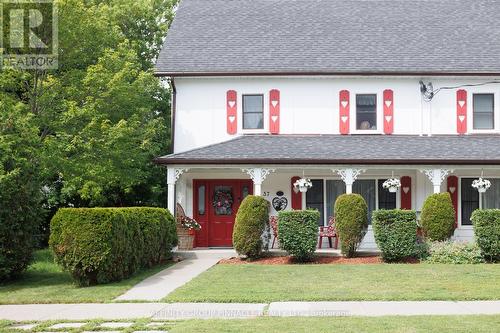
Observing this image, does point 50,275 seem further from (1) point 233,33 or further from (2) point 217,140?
(1) point 233,33

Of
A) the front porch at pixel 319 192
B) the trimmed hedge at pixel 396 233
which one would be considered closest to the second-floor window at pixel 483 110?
the front porch at pixel 319 192

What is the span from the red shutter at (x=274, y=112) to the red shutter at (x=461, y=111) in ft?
20.7

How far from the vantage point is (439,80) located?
2316 centimetres

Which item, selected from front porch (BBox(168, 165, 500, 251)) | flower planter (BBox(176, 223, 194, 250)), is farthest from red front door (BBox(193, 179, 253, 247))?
flower planter (BBox(176, 223, 194, 250))

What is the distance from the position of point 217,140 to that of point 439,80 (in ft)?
26.5

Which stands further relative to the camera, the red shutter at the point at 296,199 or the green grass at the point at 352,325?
the red shutter at the point at 296,199

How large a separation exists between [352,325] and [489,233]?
9776 mm

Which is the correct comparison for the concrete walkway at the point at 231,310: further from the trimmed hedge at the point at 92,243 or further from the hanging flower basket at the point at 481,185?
the hanging flower basket at the point at 481,185

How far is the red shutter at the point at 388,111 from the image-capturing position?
75.7 feet

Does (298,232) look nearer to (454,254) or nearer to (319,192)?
(454,254)

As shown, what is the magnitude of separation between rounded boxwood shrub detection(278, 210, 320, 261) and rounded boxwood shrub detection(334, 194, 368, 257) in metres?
0.91

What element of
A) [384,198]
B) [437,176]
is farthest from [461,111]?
[384,198]

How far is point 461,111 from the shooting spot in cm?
2309

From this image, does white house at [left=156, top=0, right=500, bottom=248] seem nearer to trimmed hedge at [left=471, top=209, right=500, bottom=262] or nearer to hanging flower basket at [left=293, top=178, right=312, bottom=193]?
hanging flower basket at [left=293, top=178, right=312, bottom=193]
